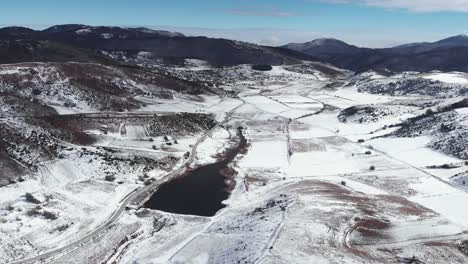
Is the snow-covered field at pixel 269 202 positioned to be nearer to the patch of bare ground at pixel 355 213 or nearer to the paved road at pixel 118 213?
the patch of bare ground at pixel 355 213

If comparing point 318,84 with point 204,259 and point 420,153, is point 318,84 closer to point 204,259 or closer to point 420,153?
point 420,153

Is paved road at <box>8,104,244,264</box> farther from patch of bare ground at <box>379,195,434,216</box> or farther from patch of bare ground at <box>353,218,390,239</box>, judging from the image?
patch of bare ground at <box>379,195,434,216</box>

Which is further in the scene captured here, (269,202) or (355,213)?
(269,202)

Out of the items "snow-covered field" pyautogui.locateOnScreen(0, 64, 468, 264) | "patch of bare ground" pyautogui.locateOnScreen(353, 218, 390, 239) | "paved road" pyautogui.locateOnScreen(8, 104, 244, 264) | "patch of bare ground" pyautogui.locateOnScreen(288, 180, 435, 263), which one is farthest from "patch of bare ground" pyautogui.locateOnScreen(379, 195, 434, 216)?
"paved road" pyautogui.locateOnScreen(8, 104, 244, 264)

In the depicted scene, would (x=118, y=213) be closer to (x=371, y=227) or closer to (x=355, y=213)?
(x=355, y=213)

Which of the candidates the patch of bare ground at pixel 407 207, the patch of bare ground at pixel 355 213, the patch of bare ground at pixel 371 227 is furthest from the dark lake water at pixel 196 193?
the patch of bare ground at pixel 407 207

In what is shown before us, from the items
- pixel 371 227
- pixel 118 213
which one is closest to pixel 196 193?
pixel 118 213

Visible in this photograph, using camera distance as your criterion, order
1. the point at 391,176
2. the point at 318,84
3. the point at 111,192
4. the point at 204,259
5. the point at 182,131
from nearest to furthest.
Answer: the point at 204,259, the point at 111,192, the point at 391,176, the point at 182,131, the point at 318,84

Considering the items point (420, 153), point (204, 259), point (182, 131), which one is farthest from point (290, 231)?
point (182, 131)
